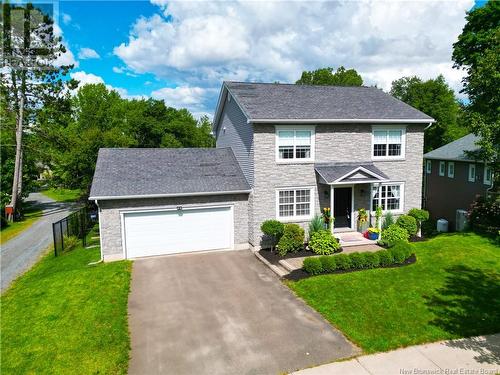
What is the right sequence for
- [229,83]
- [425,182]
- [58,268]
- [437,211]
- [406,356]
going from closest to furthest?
[406,356], [58,268], [229,83], [437,211], [425,182]

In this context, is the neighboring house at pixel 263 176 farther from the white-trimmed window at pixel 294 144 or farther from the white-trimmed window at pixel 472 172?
the white-trimmed window at pixel 472 172

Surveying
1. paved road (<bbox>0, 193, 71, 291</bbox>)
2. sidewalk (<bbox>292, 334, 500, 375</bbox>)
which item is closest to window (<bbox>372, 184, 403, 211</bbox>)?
sidewalk (<bbox>292, 334, 500, 375</bbox>)

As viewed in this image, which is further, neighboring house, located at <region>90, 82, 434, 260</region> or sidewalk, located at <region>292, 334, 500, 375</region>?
neighboring house, located at <region>90, 82, 434, 260</region>

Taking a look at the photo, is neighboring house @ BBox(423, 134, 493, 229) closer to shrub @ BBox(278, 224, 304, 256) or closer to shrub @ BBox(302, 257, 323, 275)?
shrub @ BBox(278, 224, 304, 256)

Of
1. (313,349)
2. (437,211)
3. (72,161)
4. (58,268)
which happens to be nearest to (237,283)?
(313,349)

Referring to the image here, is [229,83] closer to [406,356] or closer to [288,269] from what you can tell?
[288,269]
